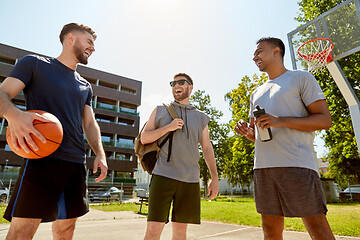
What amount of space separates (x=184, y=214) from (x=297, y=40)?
8928 mm

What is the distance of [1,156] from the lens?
95.8 ft

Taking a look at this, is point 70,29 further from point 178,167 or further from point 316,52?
point 316,52

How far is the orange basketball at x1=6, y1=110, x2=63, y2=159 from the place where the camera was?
1.78 metres

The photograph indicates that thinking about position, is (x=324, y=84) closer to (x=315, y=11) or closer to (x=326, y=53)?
(x=315, y=11)

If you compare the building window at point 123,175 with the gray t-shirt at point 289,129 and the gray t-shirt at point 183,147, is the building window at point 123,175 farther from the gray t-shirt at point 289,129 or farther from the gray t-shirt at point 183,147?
the gray t-shirt at point 289,129

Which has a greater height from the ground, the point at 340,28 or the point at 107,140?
the point at 107,140

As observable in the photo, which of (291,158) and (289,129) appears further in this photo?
(289,129)

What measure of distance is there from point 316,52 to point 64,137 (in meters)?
8.65

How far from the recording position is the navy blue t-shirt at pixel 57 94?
206cm

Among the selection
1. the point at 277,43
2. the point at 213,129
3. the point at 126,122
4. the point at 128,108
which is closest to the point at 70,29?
the point at 277,43

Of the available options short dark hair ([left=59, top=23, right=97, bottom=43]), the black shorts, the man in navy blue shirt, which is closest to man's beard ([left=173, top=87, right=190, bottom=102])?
the man in navy blue shirt

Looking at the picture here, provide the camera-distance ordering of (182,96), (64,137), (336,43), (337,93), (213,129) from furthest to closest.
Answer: (213,129)
(337,93)
(336,43)
(182,96)
(64,137)

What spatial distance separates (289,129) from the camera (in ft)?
7.11

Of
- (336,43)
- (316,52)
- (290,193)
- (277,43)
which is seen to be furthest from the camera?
(316,52)
